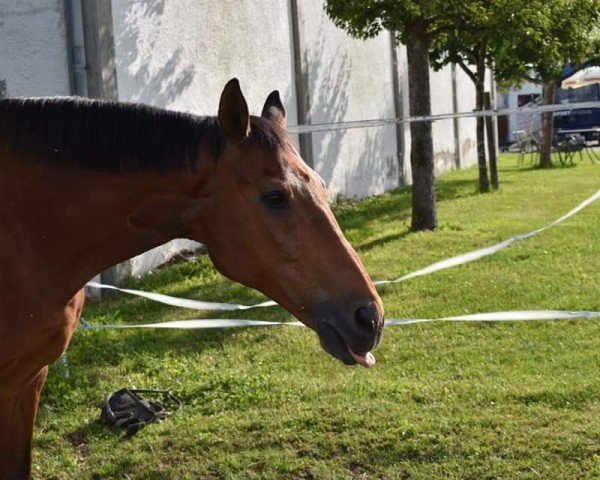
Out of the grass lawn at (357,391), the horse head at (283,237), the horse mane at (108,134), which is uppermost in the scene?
the horse mane at (108,134)

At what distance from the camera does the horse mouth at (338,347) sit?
2488mm

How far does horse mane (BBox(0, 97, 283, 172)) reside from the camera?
271 centimetres

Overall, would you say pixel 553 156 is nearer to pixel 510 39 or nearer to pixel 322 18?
pixel 322 18

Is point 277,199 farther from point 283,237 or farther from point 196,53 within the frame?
point 196,53

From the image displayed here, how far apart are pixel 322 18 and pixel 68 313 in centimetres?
1103

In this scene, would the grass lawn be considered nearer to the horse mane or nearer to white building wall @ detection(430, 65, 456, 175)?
the horse mane

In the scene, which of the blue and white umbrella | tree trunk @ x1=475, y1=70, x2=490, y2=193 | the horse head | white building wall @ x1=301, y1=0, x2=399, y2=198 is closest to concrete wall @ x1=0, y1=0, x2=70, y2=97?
white building wall @ x1=301, y1=0, x2=399, y2=198

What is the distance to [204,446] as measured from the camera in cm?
467

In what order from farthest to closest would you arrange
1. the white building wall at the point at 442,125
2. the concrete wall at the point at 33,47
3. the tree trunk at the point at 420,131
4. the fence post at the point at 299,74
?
the white building wall at the point at 442,125 < the fence post at the point at 299,74 < the tree trunk at the point at 420,131 < the concrete wall at the point at 33,47

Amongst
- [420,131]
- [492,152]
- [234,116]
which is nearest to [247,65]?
[420,131]

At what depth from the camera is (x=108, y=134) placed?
2.74 meters

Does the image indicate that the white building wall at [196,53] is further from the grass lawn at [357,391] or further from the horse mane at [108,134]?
the horse mane at [108,134]

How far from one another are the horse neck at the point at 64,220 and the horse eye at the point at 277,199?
1.02ft

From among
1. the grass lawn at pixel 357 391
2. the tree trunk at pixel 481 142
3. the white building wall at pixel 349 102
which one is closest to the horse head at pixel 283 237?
the grass lawn at pixel 357 391
